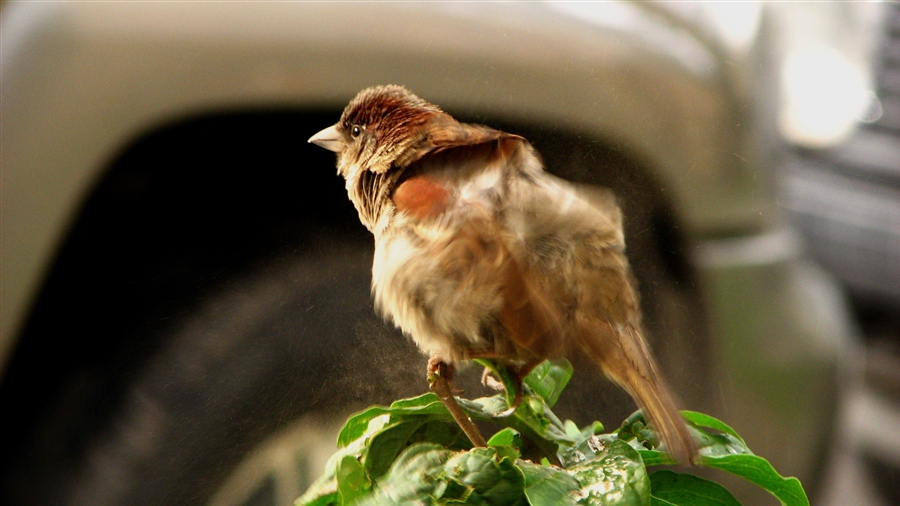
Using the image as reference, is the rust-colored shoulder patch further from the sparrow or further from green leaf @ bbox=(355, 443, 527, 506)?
green leaf @ bbox=(355, 443, 527, 506)

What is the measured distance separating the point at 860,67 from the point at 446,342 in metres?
1.04

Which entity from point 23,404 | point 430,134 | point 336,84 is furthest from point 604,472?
point 23,404

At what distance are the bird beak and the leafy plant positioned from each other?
8.1 inches

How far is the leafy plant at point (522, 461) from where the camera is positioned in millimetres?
534

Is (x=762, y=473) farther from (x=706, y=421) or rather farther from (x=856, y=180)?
(x=856, y=180)

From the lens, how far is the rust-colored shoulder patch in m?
0.60

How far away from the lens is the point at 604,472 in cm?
55

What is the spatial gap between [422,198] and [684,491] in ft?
0.96

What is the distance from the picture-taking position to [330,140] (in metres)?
0.66

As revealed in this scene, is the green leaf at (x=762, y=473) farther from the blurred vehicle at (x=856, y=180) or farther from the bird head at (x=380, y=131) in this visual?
the blurred vehicle at (x=856, y=180)

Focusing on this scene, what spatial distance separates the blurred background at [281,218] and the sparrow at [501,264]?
0.09 ft

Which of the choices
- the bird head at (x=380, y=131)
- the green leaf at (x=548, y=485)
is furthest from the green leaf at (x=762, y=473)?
the bird head at (x=380, y=131)

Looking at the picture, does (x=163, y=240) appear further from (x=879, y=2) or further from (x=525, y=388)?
(x=879, y=2)

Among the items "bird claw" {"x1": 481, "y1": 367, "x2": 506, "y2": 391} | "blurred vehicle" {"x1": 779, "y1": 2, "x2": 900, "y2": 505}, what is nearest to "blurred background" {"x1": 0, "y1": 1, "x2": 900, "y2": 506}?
"bird claw" {"x1": 481, "y1": 367, "x2": 506, "y2": 391}
